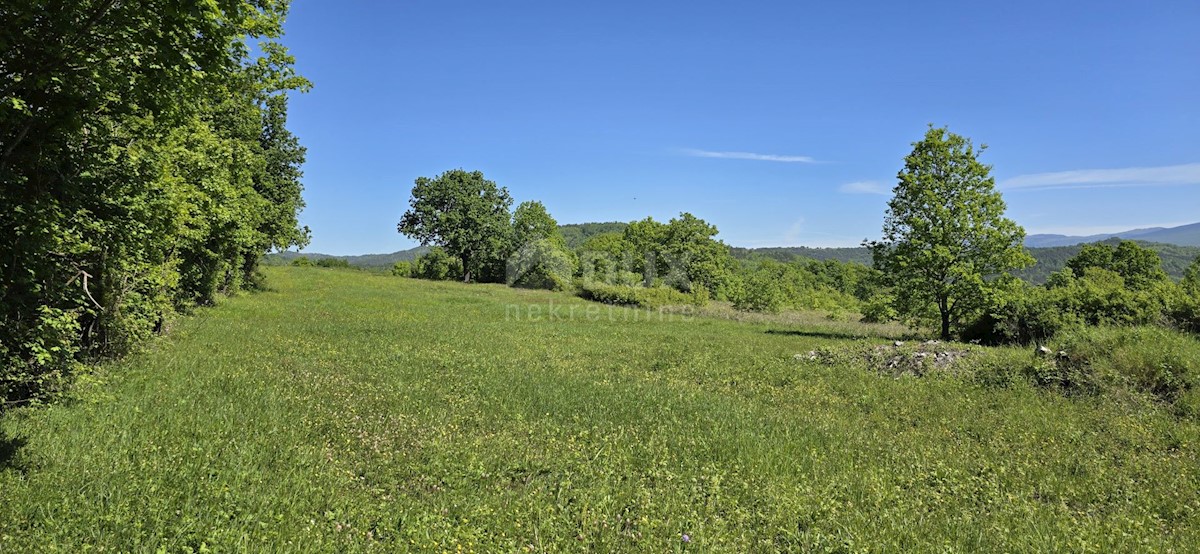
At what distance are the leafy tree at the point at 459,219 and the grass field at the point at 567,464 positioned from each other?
189 feet

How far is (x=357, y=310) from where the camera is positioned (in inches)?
1198

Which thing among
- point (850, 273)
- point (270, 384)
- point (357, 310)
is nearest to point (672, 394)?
point (270, 384)

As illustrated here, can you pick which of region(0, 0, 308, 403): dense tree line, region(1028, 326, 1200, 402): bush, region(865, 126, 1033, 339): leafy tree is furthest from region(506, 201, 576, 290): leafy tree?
region(0, 0, 308, 403): dense tree line

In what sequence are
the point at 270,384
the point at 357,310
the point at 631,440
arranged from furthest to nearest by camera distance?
the point at 357,310 < the point at 270,384 < the point at 631,440

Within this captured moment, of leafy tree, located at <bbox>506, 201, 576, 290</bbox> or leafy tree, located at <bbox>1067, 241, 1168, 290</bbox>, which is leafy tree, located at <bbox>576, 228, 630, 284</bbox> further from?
leafy tree, located at <bbox>1067, 241, 1168, 290</bbox>

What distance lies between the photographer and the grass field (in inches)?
219

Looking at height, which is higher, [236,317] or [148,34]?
[148,34]

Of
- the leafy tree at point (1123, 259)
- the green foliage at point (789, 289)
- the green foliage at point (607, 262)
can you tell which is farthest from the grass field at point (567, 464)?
the leafy tree at point (1123, 259)

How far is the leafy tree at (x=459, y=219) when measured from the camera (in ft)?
233

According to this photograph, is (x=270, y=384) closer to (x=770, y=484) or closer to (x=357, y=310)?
(x=770, y=484)

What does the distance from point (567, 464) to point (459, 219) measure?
66.0 metres

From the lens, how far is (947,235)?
25266mm

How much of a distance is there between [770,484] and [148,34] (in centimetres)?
797

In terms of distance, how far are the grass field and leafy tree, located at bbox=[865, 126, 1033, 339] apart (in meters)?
12.8
